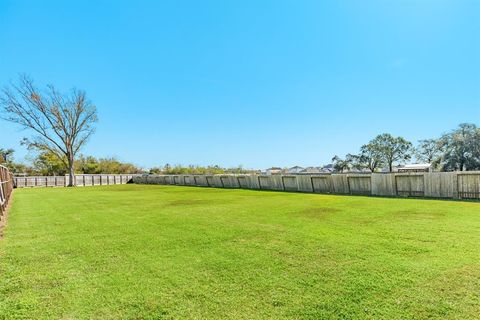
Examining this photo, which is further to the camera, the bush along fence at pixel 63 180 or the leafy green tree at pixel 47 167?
the leafy green tree at pixel 47 167

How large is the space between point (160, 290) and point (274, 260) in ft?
4.87

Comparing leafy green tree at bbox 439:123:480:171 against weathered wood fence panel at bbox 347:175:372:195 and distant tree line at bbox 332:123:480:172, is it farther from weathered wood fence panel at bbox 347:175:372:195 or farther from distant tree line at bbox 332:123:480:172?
weathered wood fence panel at bbox 347:175:372:195

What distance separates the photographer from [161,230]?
5562 mm

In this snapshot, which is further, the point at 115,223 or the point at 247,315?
the point at 115,223

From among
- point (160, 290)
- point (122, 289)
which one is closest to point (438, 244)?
point (160, 290)

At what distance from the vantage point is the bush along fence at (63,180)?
28.0 metres

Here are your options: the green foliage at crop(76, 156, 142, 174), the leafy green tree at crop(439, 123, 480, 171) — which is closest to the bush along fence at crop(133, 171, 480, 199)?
the leafy green tree at crop(439, 123, 480, 171)

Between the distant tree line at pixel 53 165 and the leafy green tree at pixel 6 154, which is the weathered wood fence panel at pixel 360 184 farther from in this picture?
the leafy green tree at pixel 6 154

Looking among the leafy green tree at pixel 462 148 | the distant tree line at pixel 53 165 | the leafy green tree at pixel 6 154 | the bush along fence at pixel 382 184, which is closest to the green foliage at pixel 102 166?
the distant tree line at pixel 53 165

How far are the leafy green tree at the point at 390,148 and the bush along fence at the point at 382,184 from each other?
3553 cm

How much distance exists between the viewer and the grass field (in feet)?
7.86

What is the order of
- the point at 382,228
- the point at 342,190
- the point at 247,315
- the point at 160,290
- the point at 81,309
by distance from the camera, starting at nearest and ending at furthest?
the point at 247,315 < the point at 81,309 < the point at 160,290 < the point at 382,228 < the point at 342,190

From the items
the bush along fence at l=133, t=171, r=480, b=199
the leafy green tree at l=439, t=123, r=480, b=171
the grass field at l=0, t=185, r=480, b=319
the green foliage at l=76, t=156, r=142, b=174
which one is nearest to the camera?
the grass field at l=0, t=185, r=480, b=319

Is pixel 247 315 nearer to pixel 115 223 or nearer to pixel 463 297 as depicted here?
pixel 463 297
